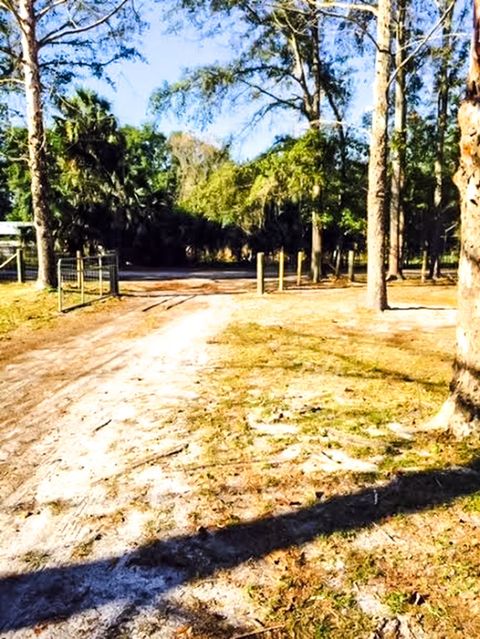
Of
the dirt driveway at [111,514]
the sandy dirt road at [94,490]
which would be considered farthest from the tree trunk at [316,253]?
the dirt driveway at [111,514]

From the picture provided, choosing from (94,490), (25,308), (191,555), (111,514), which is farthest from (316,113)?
(191,555)

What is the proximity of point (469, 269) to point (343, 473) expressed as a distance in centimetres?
165

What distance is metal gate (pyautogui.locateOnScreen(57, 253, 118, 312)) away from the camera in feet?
35.8

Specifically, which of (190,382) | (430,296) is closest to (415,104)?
(430,296)

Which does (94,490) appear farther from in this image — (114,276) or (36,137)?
(36,137)

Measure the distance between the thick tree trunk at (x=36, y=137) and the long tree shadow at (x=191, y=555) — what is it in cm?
1173

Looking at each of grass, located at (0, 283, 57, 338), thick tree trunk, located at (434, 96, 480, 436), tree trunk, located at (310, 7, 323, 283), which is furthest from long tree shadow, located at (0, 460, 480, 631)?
tree trunk, located at (310, 7, 323, 283)

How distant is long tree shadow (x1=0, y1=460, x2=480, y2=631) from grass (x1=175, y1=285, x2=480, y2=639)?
5 cm

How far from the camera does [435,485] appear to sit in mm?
3113

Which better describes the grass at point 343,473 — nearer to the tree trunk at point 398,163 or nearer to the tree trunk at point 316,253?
the tree trunk at point 316,253

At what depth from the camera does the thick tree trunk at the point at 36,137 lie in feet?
40.1

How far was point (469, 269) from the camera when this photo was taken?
11.7 ft

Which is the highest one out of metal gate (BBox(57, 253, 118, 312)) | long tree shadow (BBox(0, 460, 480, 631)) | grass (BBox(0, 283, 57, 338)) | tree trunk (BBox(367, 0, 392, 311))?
tree trunk (BBox(367, 0, 392, 311))

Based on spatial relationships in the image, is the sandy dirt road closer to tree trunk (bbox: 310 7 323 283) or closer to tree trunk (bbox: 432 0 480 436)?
tree trunk (bbox: 432 0 480 436)
